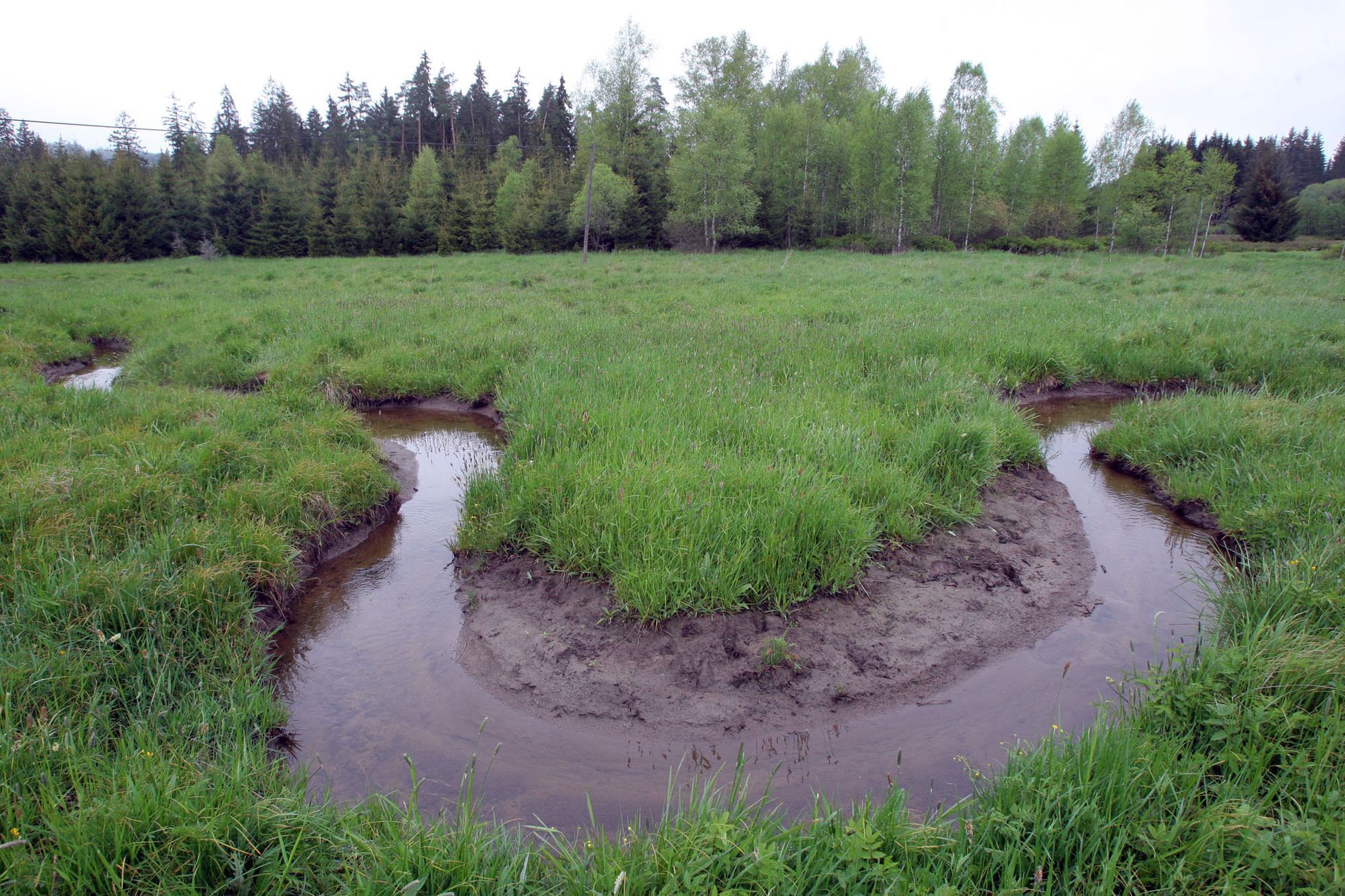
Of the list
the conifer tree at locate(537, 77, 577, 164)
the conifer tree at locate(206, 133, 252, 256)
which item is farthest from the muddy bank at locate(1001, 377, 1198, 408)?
the conifer tree at locate(537, 77, 577, 164)

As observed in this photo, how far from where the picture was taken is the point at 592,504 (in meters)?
5.18

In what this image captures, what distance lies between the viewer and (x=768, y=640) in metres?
4.22

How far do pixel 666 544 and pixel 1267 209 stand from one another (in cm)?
6835

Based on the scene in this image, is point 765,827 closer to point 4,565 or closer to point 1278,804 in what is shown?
point 1278,804

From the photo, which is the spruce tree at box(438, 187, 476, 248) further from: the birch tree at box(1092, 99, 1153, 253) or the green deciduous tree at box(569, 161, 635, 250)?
the birch tree at box(1092, 99, 1153, 253)

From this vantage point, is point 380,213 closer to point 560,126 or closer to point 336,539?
point 560,126

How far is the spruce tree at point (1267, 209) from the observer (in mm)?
50750

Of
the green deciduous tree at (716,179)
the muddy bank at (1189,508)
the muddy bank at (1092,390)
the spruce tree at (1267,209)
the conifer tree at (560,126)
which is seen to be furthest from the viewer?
the conifer tree at (560,126)

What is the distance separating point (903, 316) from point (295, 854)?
12530 millimetres

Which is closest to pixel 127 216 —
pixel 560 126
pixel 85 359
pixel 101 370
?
pixel 560 126

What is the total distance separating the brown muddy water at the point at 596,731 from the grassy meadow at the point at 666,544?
0.98 ft

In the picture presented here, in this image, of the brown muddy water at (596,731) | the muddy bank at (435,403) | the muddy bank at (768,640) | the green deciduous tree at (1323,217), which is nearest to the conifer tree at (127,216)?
the muddy bank at (435,403)

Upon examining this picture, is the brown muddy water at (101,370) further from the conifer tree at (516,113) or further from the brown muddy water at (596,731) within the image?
the conifer tree at (516,113)

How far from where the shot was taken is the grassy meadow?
2432mm
